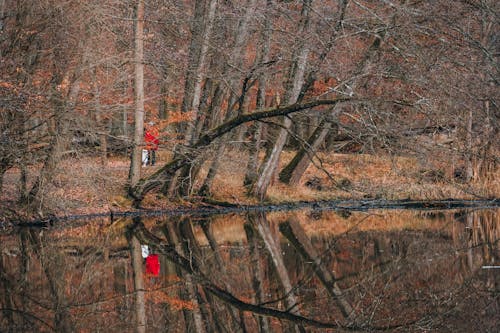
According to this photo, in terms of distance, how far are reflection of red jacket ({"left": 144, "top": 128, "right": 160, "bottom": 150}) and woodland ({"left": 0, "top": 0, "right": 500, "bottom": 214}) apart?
9.2 inches

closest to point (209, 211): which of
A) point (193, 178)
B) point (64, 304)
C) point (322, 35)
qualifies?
point (193, 178)

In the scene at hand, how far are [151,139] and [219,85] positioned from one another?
2.13 meters

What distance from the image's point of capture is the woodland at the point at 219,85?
18141 mm

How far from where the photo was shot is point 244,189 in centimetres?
2386

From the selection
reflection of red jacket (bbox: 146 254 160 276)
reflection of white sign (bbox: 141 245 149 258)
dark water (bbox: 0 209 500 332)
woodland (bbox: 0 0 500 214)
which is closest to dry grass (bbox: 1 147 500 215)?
woodland (bbox: 0 0 500 214)

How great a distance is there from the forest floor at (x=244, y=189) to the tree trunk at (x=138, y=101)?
19.0 inches

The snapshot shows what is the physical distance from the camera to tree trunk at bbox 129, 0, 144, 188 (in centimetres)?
2080

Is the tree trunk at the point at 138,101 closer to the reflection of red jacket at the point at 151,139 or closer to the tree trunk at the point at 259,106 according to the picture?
the reflection of red jacket at the point at 151,139

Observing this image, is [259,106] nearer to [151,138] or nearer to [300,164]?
[300,164]

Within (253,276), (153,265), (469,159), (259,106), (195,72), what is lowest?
(253,276)

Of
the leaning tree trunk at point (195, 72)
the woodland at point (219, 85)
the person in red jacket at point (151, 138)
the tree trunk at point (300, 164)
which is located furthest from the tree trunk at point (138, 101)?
the tree trunk at point (300, 164)

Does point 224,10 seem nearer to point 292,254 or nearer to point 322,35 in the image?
point 322,35

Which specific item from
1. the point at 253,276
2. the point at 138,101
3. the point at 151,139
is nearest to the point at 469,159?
the point at 151,139

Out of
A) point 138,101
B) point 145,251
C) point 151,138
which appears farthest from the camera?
point 151,138
